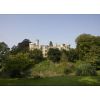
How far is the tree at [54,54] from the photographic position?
7.54 metres

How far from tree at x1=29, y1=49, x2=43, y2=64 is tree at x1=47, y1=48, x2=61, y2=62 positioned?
147 mm

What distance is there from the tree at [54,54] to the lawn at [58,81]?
1.12ft

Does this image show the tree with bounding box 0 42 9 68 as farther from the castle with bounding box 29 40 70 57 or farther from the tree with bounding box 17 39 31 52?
the castle with bounding box 29 40 70 57

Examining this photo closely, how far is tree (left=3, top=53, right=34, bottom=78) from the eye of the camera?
24.8 feet

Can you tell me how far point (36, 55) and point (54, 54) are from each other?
32 centimetres

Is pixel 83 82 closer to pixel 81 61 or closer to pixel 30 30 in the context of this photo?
pixel 81 61

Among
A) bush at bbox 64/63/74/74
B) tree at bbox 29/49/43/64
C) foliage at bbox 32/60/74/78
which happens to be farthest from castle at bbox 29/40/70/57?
bush at bbox 64/63/74/74

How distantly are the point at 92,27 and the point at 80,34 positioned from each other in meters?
0.24

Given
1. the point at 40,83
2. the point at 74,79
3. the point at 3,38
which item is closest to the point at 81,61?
the point at 74,79

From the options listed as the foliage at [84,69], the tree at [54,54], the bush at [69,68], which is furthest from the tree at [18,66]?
the foliage at [84,69]

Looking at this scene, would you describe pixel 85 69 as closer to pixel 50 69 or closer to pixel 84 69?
pixel 84 69
